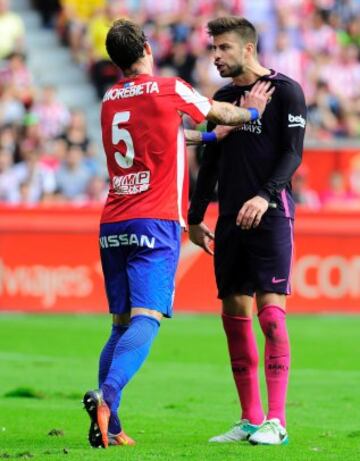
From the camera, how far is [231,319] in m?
8.64

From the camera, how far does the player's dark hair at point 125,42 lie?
7988mm

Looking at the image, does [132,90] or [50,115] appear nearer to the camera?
[132,90]

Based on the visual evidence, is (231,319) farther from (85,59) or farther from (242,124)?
(85,59)

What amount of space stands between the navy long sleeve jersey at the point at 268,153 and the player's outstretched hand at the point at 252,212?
75 millimetres

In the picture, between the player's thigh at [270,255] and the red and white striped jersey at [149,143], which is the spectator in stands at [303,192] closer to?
the player's thigh at [270,255]

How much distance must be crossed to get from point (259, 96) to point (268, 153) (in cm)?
35

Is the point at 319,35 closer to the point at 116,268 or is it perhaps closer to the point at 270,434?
the point at 116,268

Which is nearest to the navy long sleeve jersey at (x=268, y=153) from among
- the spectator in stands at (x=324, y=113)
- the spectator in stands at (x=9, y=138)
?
the spectator in stands at (x=9, y=138)

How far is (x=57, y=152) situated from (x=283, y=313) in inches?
510

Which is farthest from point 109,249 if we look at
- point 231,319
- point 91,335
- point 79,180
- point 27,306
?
Answer: point 79,180

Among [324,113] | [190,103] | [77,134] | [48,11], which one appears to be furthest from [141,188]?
[48,11]

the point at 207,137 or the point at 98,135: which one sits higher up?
the point at 207,137

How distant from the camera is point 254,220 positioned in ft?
27.1

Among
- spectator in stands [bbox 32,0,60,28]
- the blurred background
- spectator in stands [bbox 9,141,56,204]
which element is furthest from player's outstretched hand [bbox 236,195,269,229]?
spectator in stands [bbox 32,0,60,28]
